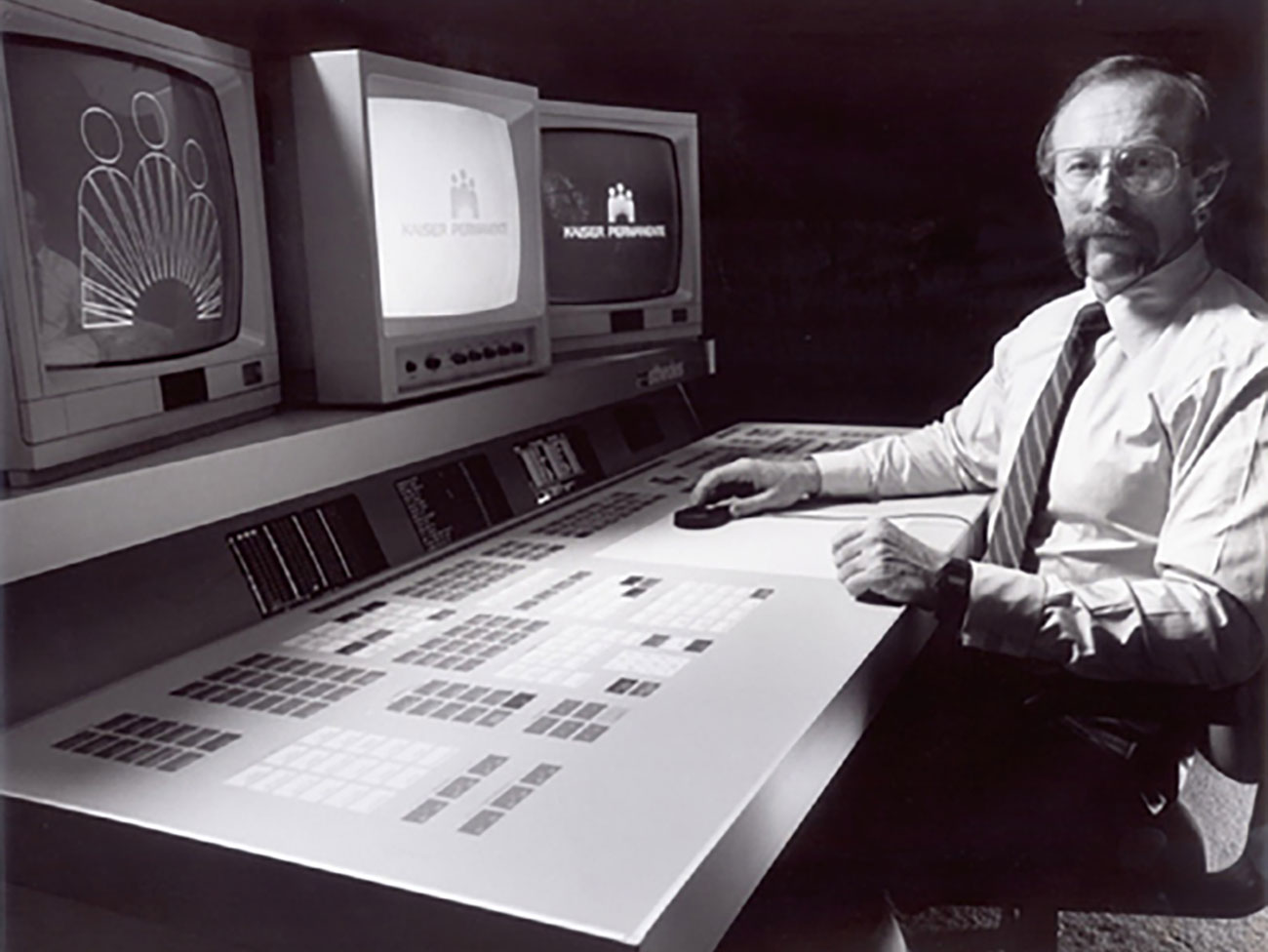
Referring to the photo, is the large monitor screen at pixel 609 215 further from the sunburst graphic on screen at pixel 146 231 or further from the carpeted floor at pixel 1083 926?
the carpeted floor at pixel 1083 926

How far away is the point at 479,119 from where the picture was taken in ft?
5.20

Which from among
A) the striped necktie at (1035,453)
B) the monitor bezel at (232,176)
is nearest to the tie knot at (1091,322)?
the striped necktie at (1035,453)

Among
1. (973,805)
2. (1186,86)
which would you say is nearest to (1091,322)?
(1186,86)

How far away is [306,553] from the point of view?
4.24 feet

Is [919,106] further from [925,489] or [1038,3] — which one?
[925,489]

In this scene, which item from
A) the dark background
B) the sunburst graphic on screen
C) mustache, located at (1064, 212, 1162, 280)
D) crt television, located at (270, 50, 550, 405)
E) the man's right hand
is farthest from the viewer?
the dark background

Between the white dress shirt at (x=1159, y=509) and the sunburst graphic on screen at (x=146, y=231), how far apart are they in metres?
0.93

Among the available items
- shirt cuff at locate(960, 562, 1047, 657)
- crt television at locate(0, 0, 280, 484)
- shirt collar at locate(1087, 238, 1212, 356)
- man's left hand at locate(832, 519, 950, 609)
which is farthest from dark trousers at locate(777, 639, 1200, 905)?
crt television at locate(0, 0, 280, 484)

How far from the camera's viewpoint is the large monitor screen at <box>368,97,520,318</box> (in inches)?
55.7

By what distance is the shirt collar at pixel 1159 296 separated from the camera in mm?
1467

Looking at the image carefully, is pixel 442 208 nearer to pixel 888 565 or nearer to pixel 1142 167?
pixel 888 565

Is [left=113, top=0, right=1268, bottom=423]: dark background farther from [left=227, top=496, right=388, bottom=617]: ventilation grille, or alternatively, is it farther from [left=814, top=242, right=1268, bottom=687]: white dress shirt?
[left=227, top=496, right=388, bottom=617]: ventilation grille

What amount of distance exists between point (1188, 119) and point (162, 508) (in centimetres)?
130

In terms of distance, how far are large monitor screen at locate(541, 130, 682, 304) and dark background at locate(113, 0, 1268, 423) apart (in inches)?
18.1
